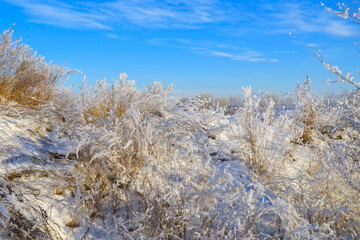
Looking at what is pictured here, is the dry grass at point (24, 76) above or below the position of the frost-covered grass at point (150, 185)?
above

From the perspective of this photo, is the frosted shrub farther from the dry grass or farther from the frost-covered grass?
the dry grass

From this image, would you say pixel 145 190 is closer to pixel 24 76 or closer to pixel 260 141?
pixel 260 141

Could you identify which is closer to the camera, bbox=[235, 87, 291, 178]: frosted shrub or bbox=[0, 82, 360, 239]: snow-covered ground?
bbox=[0, 82, 360, 239]: snow-covered ground

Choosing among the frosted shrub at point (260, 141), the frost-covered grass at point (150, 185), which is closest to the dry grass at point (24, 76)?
the frost-covered grass at point (150, 185)

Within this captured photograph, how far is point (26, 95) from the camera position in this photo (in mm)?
3941

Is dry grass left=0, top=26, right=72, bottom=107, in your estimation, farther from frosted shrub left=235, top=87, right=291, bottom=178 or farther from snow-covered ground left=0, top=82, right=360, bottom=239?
frosted shrub left=235, top=87, right=291, bottom=178

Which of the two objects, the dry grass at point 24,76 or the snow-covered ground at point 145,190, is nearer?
the snow-covered ground at point 145,190

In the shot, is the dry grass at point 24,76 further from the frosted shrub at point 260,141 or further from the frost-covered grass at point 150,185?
the frosted shrub at point 260,141

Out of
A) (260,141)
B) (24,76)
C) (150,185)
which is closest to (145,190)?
(150,185)

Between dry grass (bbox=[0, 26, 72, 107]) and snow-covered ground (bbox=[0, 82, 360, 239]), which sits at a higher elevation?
dry grass (bbox=[0, 26, 72, 107])

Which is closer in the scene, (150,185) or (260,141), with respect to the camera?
(150,185)

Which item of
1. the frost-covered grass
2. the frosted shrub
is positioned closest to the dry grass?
the frost-covered grass

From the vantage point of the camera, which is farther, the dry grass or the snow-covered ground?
the dry grass

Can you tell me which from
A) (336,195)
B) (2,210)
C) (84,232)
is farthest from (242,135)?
(2,210)
